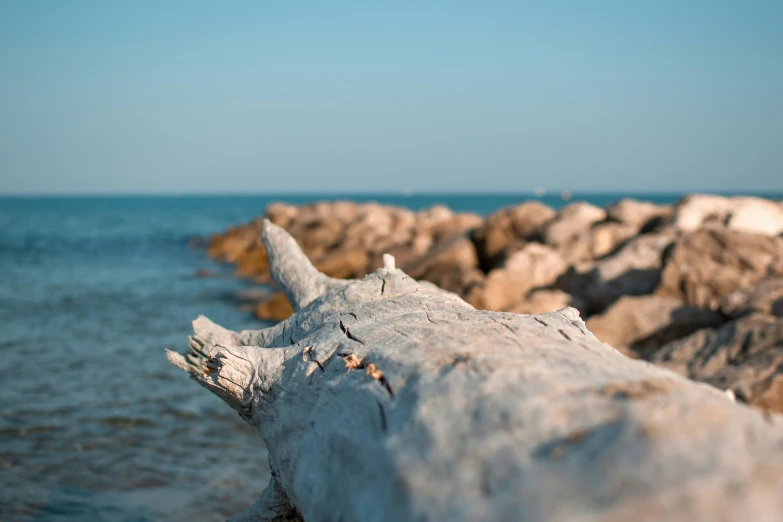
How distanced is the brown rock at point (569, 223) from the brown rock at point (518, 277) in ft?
3.68

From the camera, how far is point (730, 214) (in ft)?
33.9

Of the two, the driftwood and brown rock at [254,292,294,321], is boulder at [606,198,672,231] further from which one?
the driftwood

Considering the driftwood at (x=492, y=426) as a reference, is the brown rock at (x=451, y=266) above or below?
below

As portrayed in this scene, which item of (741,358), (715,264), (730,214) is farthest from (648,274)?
(741,358)

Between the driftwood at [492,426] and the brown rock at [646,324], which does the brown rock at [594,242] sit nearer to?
the brown rock at [646,324]

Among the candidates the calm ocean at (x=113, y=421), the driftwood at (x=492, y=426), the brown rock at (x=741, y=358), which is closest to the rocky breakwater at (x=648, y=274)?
the brown rock at (x=741, y=358)

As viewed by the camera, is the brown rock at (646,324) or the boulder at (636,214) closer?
the brown rock at (646,324)

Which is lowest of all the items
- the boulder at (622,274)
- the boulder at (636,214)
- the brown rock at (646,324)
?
the brown rock at (646,324)

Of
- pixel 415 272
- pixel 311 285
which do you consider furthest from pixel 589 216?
pixel 311 285

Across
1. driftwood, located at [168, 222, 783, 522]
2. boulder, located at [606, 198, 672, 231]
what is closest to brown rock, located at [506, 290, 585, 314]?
boulder, located at [606, 198, 672, 231]

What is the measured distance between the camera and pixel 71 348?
371 inches

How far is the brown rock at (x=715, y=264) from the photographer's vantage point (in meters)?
7.48

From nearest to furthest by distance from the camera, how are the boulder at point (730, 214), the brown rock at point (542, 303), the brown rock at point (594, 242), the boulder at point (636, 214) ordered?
the brown rock at point (542, 303), the boulder at point (730, 214), the brown rock at point (594, 242), the boulder at point (636, 214)

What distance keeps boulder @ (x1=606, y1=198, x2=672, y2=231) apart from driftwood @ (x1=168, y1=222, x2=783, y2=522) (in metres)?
10.2
